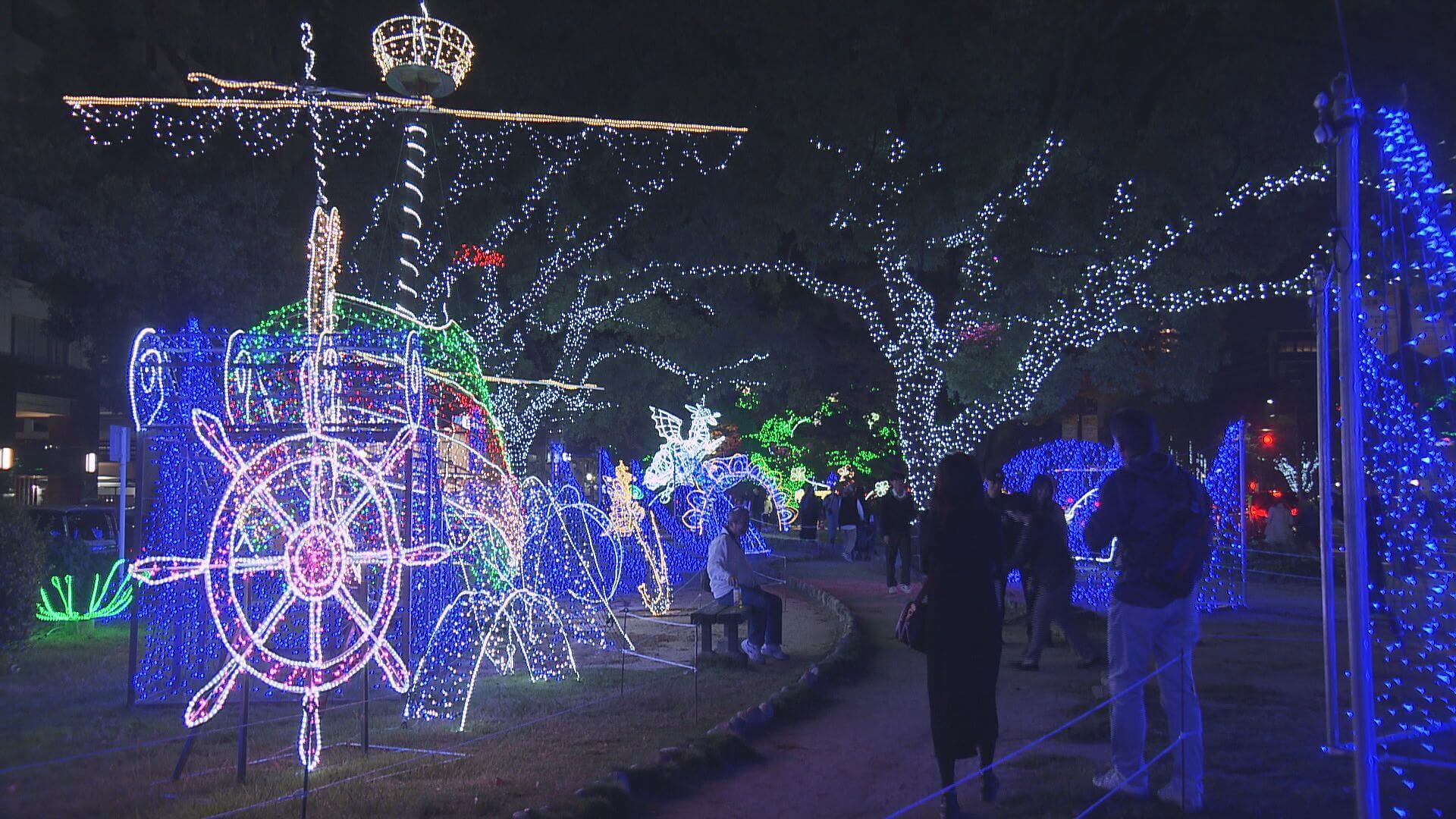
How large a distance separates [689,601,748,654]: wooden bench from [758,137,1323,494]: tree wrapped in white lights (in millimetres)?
6840

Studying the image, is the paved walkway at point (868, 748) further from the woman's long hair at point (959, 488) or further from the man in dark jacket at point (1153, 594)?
the woman's long hair at point (959, 488)

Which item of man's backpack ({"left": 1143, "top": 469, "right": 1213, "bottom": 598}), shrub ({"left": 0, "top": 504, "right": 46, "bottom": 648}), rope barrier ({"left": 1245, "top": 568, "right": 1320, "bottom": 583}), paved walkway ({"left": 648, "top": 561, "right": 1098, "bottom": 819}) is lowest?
paved walkway ({"left": 648, "top": 561, "right": 1098, "bottom": 819})

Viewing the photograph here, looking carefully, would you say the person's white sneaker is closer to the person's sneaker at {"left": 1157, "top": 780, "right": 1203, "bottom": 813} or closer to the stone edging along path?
the stone edging along path

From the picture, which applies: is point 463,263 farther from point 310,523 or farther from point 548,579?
point 310,523

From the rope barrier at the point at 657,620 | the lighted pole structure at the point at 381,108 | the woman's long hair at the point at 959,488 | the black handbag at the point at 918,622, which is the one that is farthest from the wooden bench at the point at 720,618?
the woman's long hair at the point at 959,488

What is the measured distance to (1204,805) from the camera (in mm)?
4953

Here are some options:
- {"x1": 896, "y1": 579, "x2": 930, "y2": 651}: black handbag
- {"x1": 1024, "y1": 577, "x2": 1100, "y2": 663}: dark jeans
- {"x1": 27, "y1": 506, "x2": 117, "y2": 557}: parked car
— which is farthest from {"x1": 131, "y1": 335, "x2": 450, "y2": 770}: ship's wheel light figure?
{"x1": 27, "y1": 506, "x2": 117, "y2": 557}: parked car

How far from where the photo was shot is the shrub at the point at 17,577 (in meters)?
9.12

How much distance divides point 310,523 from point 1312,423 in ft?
131

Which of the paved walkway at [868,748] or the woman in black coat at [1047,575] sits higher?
the woman in black coat at [1047,575]

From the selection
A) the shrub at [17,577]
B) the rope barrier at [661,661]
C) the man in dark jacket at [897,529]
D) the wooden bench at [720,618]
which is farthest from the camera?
the man in dark jacket at [897,529]

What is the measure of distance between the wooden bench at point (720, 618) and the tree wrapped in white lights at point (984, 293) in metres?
6.84

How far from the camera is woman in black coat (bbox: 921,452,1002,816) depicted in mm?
4945

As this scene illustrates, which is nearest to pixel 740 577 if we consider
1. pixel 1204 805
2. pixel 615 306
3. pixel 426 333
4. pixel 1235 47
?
pixel 426 333
